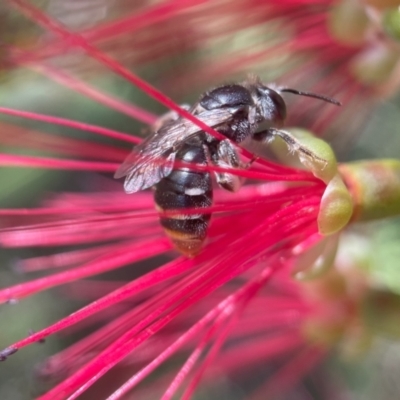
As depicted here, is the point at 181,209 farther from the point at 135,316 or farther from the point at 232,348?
the point at 232,348

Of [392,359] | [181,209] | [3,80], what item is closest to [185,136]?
[181,209]

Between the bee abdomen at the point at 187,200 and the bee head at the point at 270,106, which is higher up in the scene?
the bee head at the point at 270,106

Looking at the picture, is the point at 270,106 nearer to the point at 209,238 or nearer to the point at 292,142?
the point at 292,142

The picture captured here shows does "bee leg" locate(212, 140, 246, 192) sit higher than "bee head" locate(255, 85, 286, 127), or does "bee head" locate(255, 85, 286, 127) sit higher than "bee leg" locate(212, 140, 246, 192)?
"bee head" locate(255, 85, 286, 127)

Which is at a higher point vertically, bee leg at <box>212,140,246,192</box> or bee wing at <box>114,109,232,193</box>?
bee wing at <box>114,109,232,193</box>
